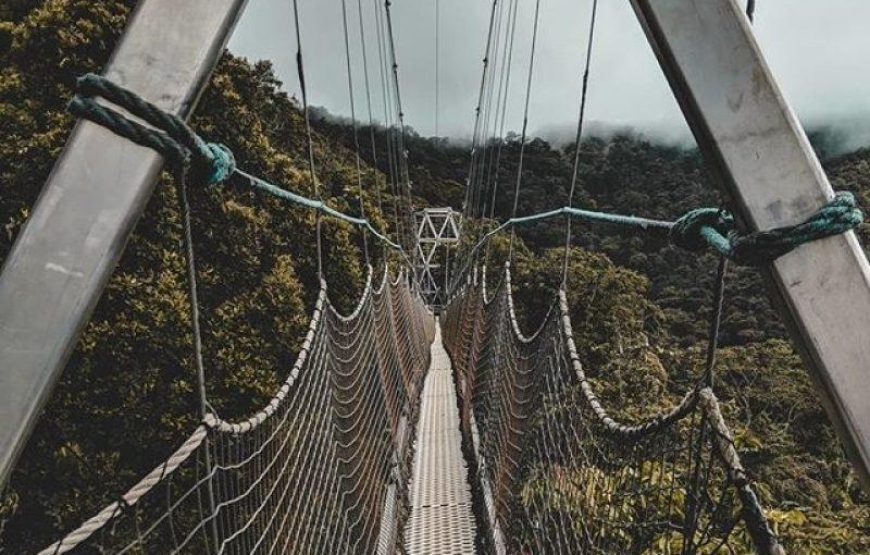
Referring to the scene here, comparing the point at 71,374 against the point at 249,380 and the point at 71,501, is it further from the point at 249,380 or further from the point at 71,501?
the point at 249,380

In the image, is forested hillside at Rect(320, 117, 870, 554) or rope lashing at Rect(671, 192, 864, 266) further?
forested hillside at Rect(320, 117, 870, 554)

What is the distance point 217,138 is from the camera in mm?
5359

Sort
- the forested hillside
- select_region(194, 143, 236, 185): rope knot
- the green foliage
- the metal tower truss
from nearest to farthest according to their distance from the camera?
1. select_region(194, 143, 236, 185): rope knot
2. the forested hillside
3. the green foliage
4. the metal tower truss

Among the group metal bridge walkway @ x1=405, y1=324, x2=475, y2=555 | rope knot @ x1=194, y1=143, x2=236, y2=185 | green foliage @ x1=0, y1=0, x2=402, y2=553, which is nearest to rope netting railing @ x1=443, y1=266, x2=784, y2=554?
metal bridge walkway @ x1=405, y1=324, x2=475, y2=555

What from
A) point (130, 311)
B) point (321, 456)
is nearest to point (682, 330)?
point (130, 311)

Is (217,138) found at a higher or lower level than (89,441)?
higher

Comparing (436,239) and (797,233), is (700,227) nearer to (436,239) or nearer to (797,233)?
(797,233)

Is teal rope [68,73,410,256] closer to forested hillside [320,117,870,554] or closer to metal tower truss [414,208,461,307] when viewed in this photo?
forested hillside [320,117,870,554]

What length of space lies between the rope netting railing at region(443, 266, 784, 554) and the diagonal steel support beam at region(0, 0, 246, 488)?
518 mm

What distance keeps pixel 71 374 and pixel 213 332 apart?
3.36ft

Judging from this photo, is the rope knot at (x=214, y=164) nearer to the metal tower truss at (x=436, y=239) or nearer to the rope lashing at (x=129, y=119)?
the rope lashing at (x=129, y=119)

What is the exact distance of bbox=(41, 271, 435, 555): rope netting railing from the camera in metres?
0.95

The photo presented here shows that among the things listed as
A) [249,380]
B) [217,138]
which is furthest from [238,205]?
[249,380]

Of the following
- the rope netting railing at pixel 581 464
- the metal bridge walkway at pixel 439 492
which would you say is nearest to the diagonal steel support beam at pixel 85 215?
the rope netting railing at pixel 581 464
